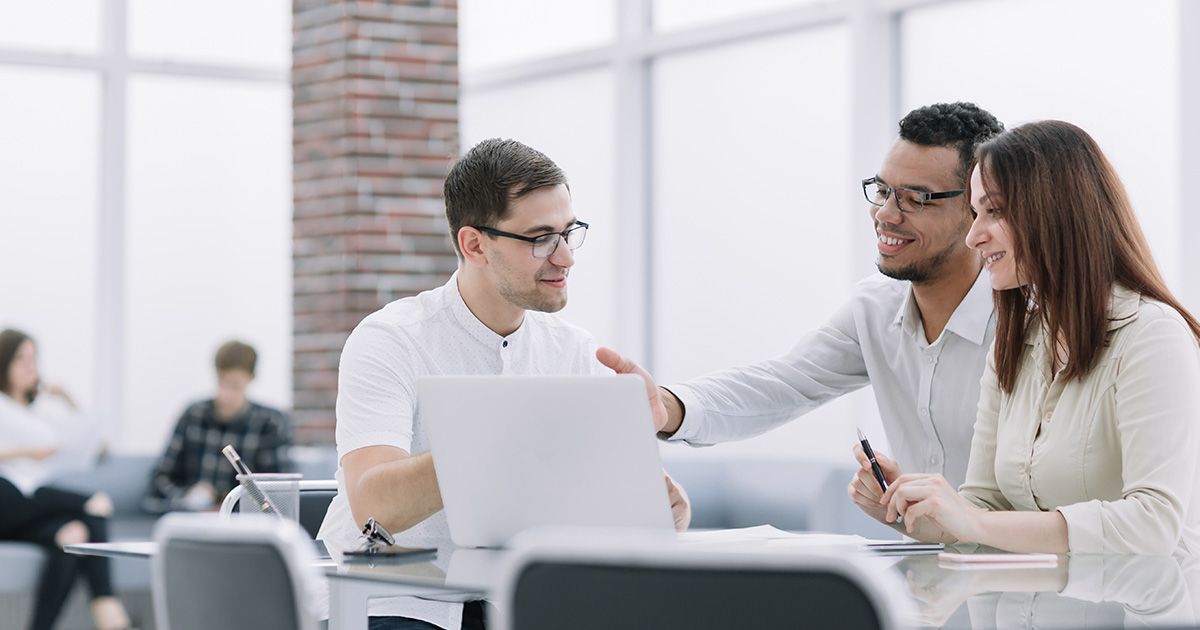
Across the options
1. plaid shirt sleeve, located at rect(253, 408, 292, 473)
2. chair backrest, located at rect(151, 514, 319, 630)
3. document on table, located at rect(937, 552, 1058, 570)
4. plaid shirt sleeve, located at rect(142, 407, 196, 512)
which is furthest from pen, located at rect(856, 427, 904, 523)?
plaid shirt sleeve, located at rect(142, 407, 196, 512)

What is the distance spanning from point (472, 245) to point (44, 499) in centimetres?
394

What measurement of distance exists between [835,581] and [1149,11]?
4228 millimetres

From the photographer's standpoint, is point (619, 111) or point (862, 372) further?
point (619, 111)

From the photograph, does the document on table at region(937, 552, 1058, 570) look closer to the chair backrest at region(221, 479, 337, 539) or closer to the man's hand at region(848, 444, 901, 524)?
the man's hand at region(848, 444, 901, 524)

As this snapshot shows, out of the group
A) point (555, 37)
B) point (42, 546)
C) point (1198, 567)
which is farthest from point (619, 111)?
point (1198, 567)

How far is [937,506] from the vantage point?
218cm

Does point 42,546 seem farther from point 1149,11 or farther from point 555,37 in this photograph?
point 1149,11

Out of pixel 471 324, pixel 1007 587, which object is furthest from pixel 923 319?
pixel 1007 587

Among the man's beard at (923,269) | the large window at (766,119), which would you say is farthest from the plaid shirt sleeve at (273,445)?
the man's beard at (923,269)

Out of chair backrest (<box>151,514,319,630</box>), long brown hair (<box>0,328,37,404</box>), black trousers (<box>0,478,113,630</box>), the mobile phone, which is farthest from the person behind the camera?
long brown hair (<box>0,328,37,404</box>)

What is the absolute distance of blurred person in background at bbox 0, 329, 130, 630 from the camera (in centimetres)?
597

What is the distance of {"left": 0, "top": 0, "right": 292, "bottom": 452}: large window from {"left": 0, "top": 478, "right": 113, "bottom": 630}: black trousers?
1.14m

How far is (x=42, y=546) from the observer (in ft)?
19.8

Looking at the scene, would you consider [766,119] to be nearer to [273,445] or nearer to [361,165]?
[361,165]
